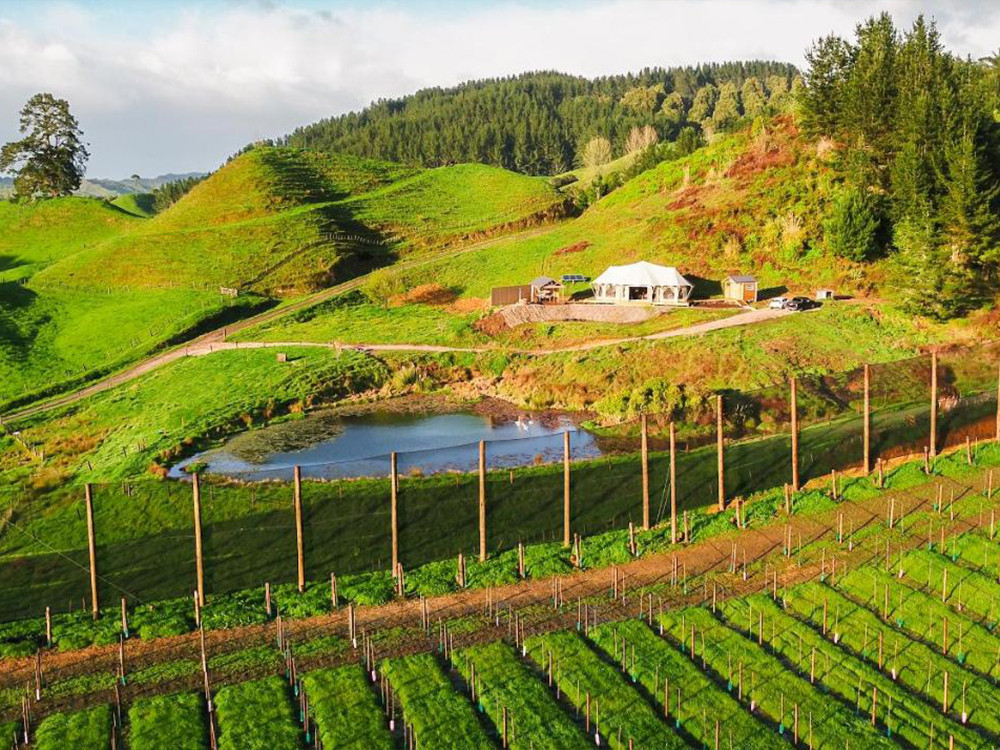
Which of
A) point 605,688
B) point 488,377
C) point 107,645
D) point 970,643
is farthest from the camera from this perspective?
point 488,377

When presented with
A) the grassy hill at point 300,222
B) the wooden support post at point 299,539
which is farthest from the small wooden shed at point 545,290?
the wooden support post at point 299,539

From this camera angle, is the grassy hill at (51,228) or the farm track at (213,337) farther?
the grassy hill at (51,228)

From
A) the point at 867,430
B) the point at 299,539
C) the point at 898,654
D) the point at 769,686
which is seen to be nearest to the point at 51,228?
the point at 299,539

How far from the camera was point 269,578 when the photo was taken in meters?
27.4

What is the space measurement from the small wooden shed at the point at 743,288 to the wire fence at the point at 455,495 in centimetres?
2585

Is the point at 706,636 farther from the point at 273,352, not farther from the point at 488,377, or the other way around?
the point at 273,352

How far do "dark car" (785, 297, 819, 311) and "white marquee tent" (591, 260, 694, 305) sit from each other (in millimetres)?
8284

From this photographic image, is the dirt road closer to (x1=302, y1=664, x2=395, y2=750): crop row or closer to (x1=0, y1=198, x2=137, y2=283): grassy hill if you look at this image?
(x1=0, y1=198, x2=137, y2=283): grassy hill

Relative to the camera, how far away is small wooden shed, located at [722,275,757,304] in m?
65.8

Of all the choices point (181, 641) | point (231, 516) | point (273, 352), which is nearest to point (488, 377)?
point (273, 352)

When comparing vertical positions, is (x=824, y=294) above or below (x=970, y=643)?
above

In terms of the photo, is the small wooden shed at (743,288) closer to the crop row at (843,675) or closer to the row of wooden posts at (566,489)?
the row of wooden posts at (566,489)

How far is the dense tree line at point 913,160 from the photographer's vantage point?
2270 inches

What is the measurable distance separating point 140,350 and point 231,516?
41271mm
